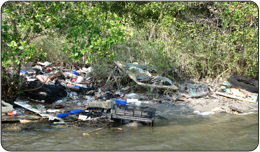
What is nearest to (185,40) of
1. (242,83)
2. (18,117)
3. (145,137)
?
(242,83)

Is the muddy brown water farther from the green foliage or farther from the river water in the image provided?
the green foliage

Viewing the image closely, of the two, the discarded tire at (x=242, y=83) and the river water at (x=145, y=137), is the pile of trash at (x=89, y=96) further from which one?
the river water at (x=145, y=137)

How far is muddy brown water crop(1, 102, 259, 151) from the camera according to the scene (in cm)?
439

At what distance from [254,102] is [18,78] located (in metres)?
7.59

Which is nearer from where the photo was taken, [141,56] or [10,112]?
[10,112]

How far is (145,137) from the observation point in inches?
193

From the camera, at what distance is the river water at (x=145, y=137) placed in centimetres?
439

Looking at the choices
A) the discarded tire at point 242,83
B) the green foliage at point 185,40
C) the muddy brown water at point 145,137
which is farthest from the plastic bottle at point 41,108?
the discarded tire at point 242,83

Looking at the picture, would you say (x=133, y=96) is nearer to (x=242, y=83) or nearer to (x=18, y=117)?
(x=18, y=117)

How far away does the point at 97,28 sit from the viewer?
210 inches

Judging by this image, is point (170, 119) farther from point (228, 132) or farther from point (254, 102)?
point (254, 102)

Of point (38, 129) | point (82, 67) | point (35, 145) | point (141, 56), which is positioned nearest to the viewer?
point (35, 145)

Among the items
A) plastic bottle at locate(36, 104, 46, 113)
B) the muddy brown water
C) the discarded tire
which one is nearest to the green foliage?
the discarded tire

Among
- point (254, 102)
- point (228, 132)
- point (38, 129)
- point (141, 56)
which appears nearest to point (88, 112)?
point (38, 129)
